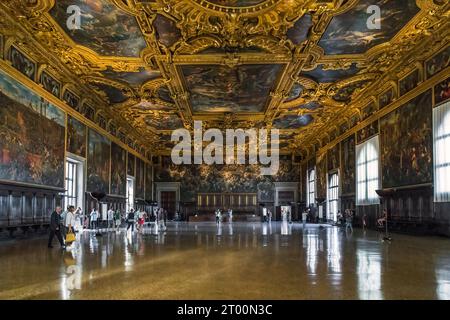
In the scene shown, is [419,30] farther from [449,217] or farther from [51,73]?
[51,73]

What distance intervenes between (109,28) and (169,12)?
2.61 m

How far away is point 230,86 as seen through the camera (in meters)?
21.7

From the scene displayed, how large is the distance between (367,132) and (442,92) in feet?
28.2

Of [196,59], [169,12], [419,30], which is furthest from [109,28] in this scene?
[419,30]

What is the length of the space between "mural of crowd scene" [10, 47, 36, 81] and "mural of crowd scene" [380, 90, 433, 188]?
16115 millimetres

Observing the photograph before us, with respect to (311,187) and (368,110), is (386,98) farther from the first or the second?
(311,187)

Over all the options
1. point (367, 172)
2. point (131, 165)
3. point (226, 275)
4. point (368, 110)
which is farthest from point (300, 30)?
point (131, 165)

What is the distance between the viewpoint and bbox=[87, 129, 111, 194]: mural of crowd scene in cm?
2356

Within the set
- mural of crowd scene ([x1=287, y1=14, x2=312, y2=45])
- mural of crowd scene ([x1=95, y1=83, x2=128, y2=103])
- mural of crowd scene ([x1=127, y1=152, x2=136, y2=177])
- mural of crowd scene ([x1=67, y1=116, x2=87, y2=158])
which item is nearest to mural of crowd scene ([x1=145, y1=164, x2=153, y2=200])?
mural of crowd scene ([x1=127, y1=152, x2=136, y2=177])

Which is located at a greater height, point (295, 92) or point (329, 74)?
point (329, 74)

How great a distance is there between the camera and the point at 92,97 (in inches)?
904

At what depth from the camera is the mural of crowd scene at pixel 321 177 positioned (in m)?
34.5

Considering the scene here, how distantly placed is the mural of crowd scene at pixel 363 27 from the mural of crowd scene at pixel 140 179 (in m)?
24.2
